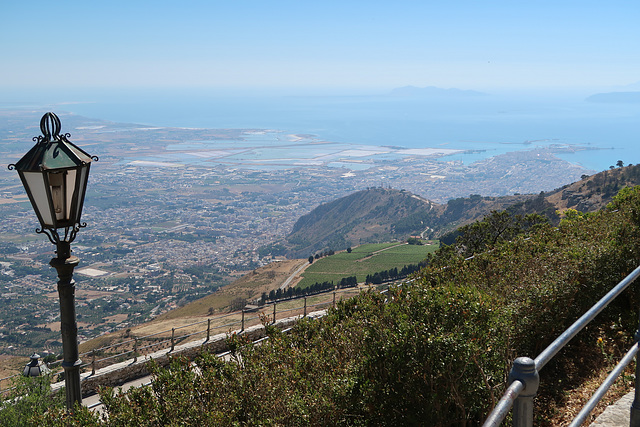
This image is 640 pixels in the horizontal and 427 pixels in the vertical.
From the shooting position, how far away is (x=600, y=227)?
8.24m

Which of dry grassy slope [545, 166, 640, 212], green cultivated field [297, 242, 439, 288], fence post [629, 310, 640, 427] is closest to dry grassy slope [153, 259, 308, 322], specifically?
green cultivated field [297, 242, 439, 288]

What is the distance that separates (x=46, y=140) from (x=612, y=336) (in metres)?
5.54

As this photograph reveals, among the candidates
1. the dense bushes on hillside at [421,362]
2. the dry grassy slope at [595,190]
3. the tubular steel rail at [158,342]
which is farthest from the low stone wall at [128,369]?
the dry grassy slope at [595,190]

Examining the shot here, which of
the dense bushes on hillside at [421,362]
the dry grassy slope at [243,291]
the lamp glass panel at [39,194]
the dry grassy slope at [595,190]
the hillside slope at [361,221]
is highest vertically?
the lamp glass panel at [39,194]

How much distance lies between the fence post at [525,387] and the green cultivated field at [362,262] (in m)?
46.4

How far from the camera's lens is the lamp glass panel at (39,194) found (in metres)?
3.06

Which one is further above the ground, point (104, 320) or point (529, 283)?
point (529, 283)

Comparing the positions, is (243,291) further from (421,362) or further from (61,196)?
(61,196)

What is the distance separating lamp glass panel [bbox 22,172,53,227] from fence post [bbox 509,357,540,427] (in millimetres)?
2821

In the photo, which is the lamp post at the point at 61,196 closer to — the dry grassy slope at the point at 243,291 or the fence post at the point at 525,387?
the fence post at the point at 525,387

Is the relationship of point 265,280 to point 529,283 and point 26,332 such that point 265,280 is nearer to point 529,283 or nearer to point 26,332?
point 26,332

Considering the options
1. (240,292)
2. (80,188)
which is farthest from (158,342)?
(240,292)

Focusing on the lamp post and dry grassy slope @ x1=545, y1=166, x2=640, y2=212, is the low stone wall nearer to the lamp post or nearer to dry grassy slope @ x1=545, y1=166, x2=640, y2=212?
the lamp post

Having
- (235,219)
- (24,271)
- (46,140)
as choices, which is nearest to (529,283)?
(46,140)
